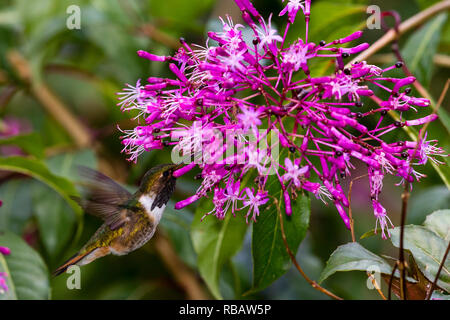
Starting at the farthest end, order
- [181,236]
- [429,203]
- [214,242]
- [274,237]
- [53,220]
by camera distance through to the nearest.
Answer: [53,220] → [181,236] → [429,203] → [214,242] → [274,237]

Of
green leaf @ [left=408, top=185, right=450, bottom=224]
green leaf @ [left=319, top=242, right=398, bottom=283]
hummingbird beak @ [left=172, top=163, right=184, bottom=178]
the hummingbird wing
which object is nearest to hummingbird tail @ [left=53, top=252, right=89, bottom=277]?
the hummingbird wing

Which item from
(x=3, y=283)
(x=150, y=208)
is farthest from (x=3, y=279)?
(x=150, y=208)

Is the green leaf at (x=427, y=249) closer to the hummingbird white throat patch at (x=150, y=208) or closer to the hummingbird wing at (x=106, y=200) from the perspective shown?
the hummingbird white throat patch at (x=150, y=208)

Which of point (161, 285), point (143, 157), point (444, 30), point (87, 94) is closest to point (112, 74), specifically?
point (87, 94)

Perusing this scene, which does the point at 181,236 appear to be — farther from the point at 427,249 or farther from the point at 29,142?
the point at 427,249

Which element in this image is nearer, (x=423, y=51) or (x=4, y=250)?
(x=4, y=250)

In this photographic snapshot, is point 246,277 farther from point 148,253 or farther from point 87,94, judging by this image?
point 87,94

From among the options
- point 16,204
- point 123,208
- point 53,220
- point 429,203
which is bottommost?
point 429,203
